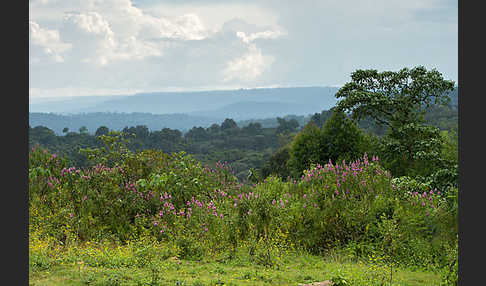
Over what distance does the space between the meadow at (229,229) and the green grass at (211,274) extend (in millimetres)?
16

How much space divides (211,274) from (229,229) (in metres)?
1.72

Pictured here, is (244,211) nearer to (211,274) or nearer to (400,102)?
(211,274)

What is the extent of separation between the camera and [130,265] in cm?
570

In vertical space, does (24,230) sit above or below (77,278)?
above

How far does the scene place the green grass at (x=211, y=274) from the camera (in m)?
4.93

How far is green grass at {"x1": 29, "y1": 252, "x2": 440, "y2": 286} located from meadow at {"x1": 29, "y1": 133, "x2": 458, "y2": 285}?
0.02 m

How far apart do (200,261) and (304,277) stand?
5.46 ft

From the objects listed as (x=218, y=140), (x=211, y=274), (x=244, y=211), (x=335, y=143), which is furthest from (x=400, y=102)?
(x=218, y=140)

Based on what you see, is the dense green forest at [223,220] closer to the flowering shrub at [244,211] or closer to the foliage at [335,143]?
the flowering shrub at [244,211]

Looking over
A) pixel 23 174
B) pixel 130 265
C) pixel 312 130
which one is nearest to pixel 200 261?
pixel 130 265

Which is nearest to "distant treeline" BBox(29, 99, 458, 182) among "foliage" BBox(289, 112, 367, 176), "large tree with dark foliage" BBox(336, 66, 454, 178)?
"large tree with dark foliage" BBox(336, 66, 454, 178)

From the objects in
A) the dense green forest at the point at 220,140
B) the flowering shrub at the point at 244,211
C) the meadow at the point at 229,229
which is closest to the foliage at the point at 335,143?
the meadow at the point at 229,229
